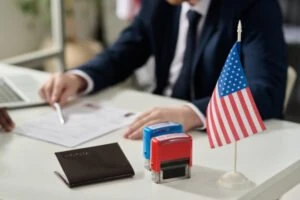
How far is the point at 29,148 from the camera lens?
5.27 feet

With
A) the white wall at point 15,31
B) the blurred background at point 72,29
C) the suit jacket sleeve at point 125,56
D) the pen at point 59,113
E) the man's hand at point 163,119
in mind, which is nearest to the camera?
the man's hand at point 163,119

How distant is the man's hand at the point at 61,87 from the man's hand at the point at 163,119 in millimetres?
350

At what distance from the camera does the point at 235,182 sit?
4.49 ft

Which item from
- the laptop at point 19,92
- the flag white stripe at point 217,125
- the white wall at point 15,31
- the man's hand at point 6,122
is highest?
the flag white stripe at point 217,125

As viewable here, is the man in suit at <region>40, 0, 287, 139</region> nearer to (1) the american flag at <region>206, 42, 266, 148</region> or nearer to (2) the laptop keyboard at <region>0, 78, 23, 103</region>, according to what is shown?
(2) the laptop keyboard at <region>0, 78, 23, 103</region>

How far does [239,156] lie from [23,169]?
516mm

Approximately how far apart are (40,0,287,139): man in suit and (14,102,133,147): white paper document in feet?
0.30

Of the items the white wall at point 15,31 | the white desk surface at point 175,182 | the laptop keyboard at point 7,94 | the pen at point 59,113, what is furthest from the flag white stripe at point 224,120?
the white wall at point 15,31

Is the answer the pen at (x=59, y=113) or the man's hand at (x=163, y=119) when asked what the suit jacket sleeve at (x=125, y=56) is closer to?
the pen at (x=59, y=113)

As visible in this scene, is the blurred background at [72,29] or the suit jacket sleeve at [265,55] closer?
the suit jacket sleeve at [265,55]

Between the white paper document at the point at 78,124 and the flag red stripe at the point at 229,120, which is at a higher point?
the flag red stripe at the point at 229,120

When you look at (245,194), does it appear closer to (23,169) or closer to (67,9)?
(23,169)

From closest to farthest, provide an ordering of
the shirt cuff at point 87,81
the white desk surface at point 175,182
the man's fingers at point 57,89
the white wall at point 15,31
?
the white desk surface at point 175,182
the man's fingers at point 57,89
the shirt cuff at point 87,81
the white wall at point 15,31

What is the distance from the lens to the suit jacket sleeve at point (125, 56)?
2215mm
